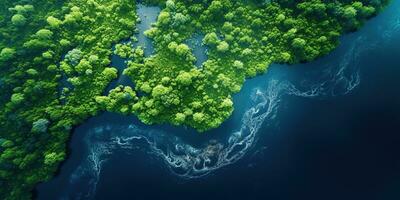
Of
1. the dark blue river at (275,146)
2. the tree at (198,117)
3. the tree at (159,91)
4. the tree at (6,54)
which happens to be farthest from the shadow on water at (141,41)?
the tree at (6,54)

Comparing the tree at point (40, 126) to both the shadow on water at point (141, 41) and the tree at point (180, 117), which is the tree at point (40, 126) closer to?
the shadow on water at point (141, 41)

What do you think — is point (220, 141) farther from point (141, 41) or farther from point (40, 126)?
point (40, 126)

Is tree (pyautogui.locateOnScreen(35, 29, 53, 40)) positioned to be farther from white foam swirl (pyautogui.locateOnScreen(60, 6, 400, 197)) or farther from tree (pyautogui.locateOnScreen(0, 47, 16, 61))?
white foam swirl (pyautogui.locateOnScreen(60, 6, 400, 197))

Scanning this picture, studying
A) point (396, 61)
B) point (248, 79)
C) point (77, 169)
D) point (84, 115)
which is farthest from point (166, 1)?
point (396, 61)

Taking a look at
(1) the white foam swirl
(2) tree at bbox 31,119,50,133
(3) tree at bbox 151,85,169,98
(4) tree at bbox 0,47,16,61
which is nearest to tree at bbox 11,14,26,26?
(4) tree at bbox 0,47,16,61

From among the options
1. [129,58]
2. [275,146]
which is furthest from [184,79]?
[275,146]
